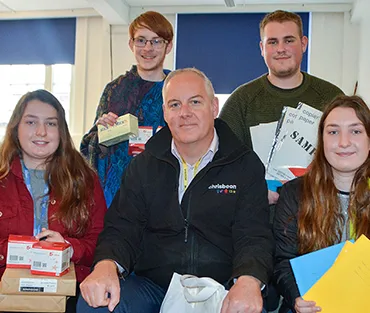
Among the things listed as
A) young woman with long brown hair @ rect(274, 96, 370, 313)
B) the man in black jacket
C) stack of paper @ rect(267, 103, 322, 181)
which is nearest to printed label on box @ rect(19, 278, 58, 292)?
the man in black jacket

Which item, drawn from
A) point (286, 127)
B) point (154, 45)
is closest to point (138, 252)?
point (286, 127)

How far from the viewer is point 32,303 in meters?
1.61

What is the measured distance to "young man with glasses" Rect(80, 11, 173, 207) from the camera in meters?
2.56

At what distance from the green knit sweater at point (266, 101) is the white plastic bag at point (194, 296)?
987mm

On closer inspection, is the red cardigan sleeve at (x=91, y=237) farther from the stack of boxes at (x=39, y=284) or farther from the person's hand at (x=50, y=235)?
the stack of boxes at (x=39, y=284)

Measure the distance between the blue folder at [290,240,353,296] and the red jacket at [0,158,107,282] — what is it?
0.92 m

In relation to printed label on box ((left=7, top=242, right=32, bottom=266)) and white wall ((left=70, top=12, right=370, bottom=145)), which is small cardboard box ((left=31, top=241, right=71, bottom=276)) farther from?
white wall ((left=70, top=12, right=370, bottom=145))

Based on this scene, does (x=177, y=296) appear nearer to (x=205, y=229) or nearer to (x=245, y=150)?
(x=205, y=229)

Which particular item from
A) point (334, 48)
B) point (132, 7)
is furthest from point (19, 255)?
point (334, 48)

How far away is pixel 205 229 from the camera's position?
71.3 inches

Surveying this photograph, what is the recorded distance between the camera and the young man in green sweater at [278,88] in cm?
239

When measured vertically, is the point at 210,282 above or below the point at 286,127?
below

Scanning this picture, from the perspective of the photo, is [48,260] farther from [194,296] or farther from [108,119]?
[108,119]

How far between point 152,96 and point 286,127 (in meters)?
0.81
